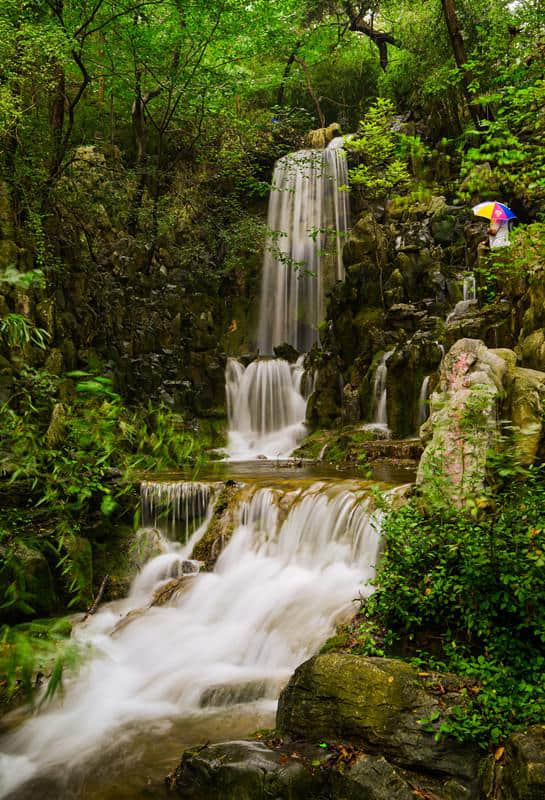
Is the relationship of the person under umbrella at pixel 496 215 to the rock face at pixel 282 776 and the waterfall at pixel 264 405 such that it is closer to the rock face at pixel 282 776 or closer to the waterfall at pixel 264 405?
the waterfall at pixel 264 405

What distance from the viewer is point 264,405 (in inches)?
653

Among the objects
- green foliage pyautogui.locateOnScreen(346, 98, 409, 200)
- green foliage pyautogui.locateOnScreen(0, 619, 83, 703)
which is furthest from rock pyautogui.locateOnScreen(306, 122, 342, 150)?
green foliage pyautogui.locateOnScreen(0, 619, 83, 703)

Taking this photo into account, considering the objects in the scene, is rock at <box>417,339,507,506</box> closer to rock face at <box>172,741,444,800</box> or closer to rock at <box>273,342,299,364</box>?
rock face at <box>172,741,444,800</box>

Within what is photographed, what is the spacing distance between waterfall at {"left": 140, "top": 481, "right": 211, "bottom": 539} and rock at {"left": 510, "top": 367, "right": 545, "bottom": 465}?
5.00 meters

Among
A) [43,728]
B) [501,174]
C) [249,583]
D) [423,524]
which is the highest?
[501,174]

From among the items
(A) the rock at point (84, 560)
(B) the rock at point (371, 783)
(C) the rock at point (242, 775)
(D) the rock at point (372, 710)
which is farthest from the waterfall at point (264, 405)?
(B) the rock at point (371, 783)

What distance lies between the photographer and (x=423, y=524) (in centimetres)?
526

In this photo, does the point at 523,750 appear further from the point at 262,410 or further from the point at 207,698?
the point at 262,410

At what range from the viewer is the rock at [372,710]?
3594 mm

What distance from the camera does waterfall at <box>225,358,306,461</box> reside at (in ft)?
52.0

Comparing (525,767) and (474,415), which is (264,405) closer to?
(474,415)

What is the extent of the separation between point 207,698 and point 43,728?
1510 millimetres

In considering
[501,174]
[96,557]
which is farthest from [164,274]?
[501,174]

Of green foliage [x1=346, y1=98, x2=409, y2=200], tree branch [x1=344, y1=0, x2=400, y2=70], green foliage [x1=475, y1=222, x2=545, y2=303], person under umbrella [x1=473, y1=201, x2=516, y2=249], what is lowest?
green foliage [x1=475, y1=222, x2=545, y2=303]
